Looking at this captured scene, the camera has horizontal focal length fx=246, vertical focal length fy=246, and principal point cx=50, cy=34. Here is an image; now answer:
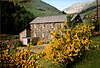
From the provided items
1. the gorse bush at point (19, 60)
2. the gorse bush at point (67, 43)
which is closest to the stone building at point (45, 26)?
the gorse bush at point (67, 43)

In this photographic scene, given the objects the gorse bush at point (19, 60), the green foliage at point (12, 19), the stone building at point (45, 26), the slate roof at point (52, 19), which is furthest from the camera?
the green foliage at point (12, 19)

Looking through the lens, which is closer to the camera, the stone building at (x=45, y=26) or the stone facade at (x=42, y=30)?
the stone building at (x=45, y=26)

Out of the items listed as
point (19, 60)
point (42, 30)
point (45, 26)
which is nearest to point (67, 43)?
point (19, 60)

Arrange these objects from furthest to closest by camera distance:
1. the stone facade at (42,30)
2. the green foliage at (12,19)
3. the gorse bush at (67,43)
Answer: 1. the green foliage at (12,19)
2. the stone facade at (42,30)
3. the gorse bush at (67,43)

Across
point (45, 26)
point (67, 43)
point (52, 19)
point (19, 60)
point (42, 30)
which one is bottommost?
point (42, 30)

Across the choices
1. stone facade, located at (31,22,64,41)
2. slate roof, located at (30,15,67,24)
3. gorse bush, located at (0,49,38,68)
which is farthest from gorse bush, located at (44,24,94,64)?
stone facade, located at (31,22,64,41)

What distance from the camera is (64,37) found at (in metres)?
22.0

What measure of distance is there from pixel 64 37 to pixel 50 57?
7.17ft

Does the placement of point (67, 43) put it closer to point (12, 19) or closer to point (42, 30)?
point (42, 30)

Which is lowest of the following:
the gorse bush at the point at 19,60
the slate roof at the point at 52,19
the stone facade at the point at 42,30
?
the stone facade at the point at 42,30

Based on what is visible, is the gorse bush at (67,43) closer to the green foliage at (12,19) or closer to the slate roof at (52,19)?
the slate roof at (52,19)

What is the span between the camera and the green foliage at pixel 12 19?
69000mm

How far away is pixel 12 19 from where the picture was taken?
7150cm

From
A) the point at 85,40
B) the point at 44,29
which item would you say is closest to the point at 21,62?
the point at 85,40
